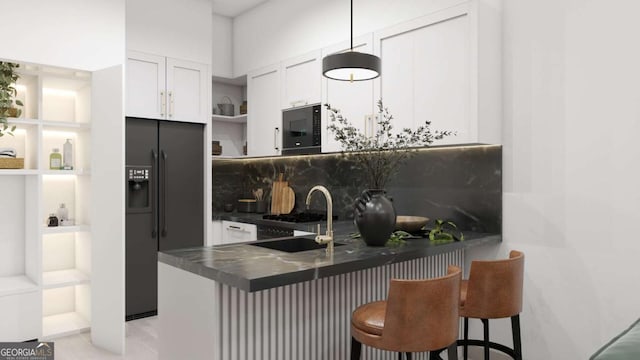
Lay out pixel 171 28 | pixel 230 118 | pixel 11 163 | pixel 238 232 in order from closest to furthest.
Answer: pixel 11 163
pixel 171 28
pixel 238 232
pixel 230 118

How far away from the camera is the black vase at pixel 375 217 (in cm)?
245

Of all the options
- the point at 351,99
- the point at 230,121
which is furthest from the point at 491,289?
the point at 230,121

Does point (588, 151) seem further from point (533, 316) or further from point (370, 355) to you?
point (370, 355)

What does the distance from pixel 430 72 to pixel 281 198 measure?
227 cm

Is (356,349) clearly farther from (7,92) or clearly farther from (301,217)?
(7,92)

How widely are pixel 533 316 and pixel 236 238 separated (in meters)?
2.87

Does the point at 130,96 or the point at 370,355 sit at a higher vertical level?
the point at 130,96

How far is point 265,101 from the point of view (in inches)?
187

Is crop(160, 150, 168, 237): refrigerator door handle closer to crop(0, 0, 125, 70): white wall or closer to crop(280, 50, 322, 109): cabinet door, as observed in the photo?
crop(0, 0, 125, 70): white wall

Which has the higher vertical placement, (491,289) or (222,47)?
(222,47)

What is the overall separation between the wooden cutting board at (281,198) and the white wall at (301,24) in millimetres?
1331

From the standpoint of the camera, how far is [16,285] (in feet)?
11.1

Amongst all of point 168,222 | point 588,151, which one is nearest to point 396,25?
point 588,151

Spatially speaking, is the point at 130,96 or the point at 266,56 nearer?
the point at 130,96
